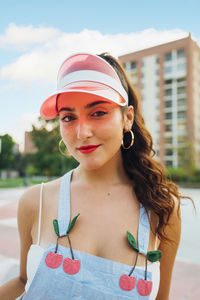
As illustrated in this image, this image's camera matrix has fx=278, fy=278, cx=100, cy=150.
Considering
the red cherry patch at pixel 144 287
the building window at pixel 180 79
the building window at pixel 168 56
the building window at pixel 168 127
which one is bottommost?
the red cherry patch at pixel 144 287

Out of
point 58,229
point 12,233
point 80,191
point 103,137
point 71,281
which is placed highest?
point 103,137

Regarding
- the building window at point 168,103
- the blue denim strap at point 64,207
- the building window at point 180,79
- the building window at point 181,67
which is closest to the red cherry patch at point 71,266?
the blue denim strap at point 64,207

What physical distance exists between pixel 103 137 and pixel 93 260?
1.61 ft

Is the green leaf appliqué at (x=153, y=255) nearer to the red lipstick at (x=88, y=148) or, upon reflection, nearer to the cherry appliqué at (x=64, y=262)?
the cherry appliqué at (x=64, y=262)

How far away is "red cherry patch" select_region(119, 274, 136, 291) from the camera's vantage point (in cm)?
107

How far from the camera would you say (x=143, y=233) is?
1.18 meters

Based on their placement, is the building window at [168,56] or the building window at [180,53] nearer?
the building window at [180,53]

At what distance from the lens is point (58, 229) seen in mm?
1170

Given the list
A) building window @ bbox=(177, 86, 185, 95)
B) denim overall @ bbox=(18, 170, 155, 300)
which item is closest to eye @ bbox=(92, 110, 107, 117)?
denim overall @ bbox=(18, 170, 155, 300)

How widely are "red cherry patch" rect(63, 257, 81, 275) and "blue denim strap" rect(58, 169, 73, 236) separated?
0.38 feet

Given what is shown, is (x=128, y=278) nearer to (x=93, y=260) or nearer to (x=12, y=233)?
(x=93, y=260)

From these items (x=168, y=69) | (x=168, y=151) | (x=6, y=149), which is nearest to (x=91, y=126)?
(x=6, y=149)

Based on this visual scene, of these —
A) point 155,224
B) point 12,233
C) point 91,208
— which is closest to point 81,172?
point 91,208

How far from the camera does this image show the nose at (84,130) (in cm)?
112
